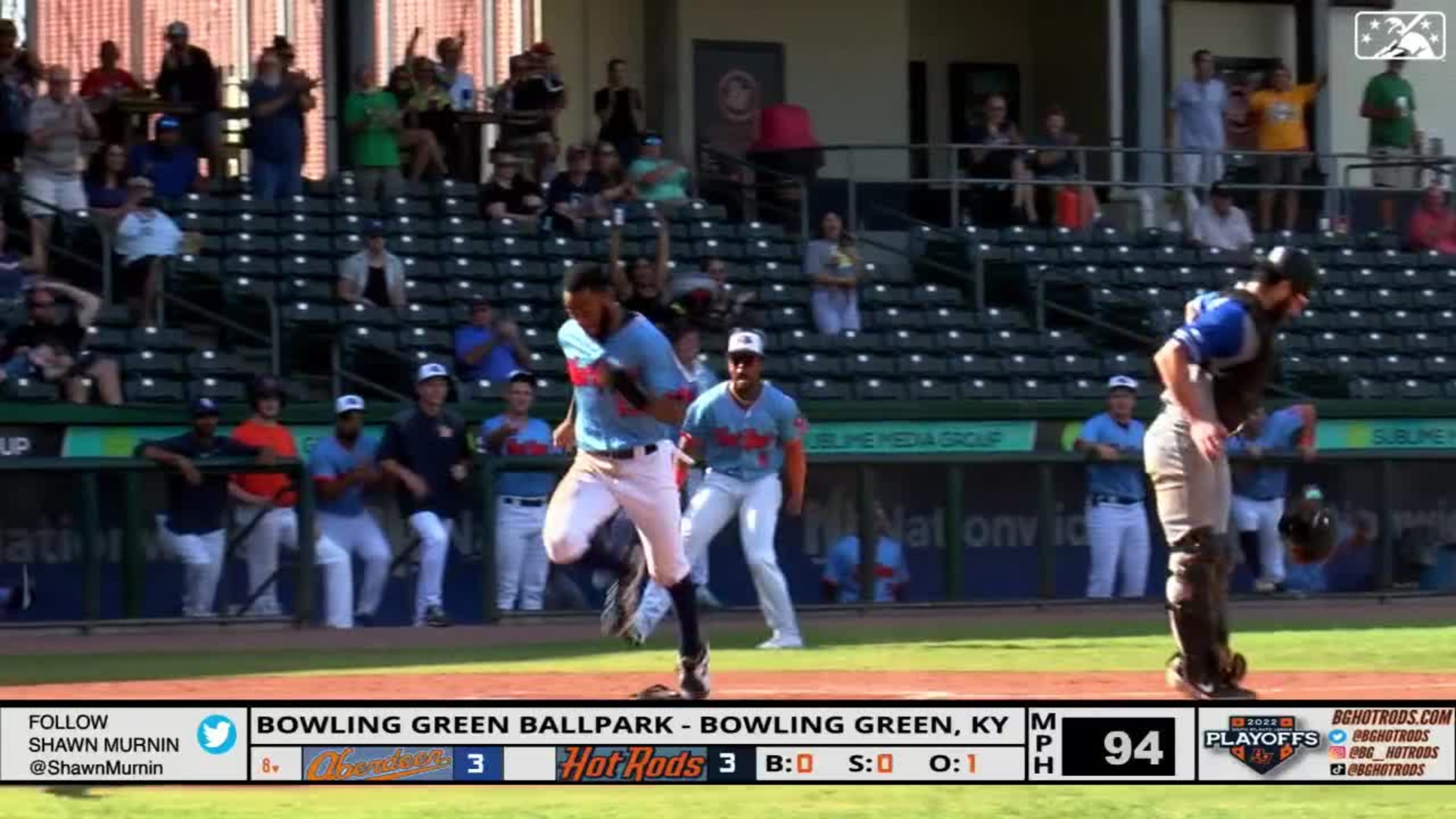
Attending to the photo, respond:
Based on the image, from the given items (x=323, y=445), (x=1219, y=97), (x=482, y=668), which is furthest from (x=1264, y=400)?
(x=482, y=668)

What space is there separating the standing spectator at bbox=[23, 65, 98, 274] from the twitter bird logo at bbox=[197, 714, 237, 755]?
13.1 meters

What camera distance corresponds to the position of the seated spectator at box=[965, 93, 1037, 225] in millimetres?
27953

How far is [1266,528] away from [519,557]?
17.6 ft

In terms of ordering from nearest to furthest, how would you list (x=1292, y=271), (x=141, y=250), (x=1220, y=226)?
(x=1292, y=271), (x=141, y=250), (x=1220, y=226)

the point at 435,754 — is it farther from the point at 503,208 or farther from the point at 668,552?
the point at 503,208

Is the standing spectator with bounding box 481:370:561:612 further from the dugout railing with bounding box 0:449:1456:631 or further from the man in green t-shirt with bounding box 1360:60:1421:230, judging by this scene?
the man in green t-shirt with bounding box 1360:60:1421:230

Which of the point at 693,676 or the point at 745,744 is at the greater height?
the point at 745,744

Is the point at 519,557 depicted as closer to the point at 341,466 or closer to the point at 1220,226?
the point at 341,466

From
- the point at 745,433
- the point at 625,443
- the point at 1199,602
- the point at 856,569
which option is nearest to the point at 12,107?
the point at 856,569

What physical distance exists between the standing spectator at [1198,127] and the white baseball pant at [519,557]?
1121 centimetres

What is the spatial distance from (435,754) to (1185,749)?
2426 mm

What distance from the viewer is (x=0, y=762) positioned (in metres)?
9.41

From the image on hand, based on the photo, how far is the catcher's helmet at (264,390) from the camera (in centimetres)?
1958

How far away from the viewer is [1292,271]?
11.4 m
